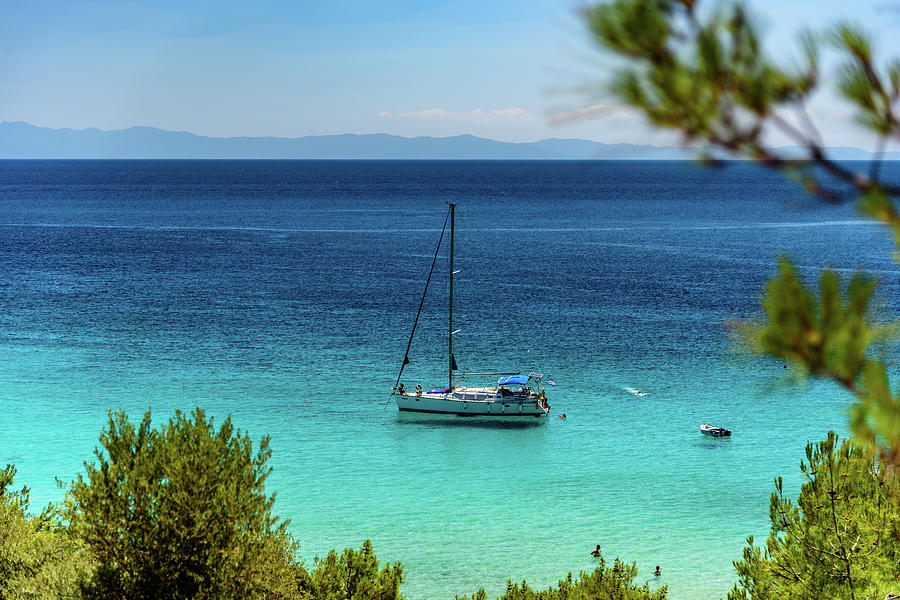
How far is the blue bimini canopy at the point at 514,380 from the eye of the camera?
46125 mm

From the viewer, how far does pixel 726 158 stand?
12.1 feet

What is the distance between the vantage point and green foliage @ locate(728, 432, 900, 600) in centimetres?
1411

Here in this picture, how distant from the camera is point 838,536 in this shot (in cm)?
1384

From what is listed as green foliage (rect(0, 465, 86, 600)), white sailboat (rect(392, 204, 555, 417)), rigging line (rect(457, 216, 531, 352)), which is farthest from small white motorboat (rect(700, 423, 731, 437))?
green foliage (rect(0, 465, 86, 600))

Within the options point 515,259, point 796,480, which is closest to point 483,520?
point 796,480

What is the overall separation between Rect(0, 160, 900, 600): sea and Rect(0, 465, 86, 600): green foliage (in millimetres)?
8031

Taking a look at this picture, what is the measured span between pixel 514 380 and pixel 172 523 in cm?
3088

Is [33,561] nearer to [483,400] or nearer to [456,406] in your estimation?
[456,406]

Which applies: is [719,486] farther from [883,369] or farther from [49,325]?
[49,325]

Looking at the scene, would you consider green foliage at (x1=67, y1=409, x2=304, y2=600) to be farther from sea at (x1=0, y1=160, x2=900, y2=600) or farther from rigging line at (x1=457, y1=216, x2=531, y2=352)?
rigging line at (x1=457, y1=216, x2=531, y2=352)

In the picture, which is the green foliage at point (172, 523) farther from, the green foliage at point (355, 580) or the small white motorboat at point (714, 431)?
the small white motorboat at point (714, 431)

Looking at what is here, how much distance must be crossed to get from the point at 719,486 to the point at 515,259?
61545mm

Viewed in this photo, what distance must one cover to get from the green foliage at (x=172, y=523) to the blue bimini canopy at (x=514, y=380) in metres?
28.5

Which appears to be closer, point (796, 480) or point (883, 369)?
point (883, 369)
